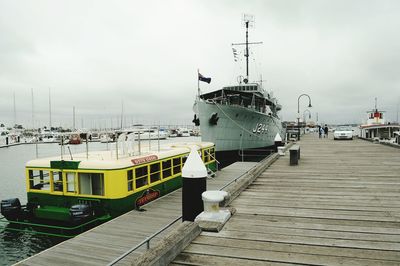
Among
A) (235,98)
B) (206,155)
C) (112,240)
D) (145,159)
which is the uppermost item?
(235,98)

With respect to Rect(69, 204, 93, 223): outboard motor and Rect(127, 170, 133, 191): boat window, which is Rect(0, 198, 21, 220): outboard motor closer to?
Rect(69, 204, 93, 223): outboard motor

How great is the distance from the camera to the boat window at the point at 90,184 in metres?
10.9

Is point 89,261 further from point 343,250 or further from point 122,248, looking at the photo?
point 343,250

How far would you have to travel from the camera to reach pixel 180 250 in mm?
4332

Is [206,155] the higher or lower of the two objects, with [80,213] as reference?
higher

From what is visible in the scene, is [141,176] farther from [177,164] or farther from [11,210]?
[11,210]

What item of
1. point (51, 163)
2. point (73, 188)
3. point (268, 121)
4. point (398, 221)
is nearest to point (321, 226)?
point (398, 221)

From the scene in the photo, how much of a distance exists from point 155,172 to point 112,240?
4769 mm

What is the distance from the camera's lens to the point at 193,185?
5.43 m

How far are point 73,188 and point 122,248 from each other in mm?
4317

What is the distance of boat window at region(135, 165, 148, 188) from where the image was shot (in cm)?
1163

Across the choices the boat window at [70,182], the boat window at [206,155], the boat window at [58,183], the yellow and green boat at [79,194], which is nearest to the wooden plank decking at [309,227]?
the yellow and green boat at [79,194]

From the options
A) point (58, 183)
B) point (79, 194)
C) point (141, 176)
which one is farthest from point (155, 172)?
point (58, 183)

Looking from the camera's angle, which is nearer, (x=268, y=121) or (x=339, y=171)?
(x=339, y=171)
